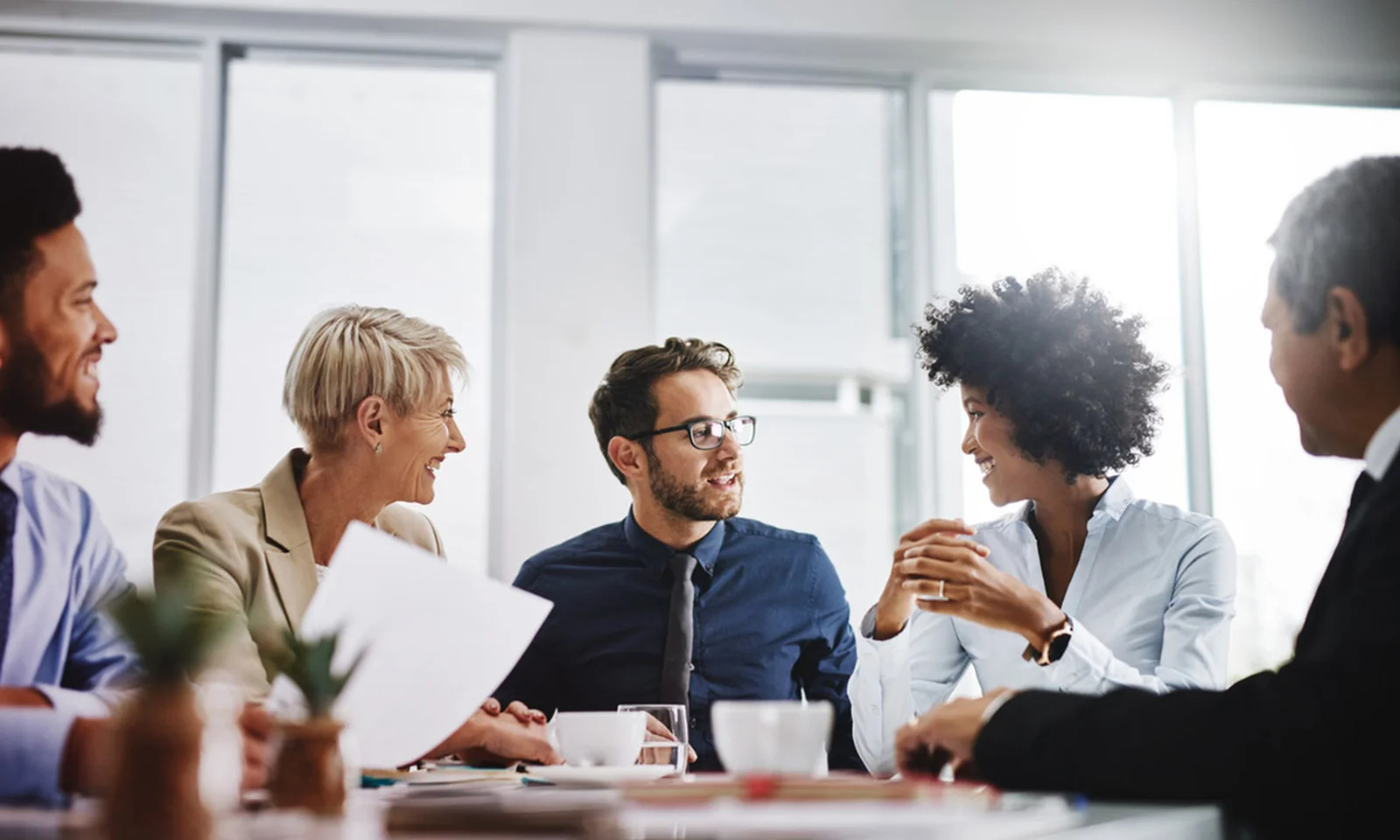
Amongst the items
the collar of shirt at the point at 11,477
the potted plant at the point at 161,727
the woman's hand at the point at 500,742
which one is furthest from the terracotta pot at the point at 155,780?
the woman's hand at the point at 500,742

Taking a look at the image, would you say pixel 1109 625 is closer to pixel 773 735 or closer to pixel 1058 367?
pixel 1058 367

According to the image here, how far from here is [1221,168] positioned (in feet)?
13.9

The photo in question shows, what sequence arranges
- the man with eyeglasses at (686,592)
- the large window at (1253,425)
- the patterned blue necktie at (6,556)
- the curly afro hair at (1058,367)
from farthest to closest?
the large window at (1253,425) → the man with eyeglasses at (686,592) → the curly afro hair at (1058,367) → the patterned blue necktie at (6,556)

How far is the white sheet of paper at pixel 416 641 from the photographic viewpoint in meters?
1.42

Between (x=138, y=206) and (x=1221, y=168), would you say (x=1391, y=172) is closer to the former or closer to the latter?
(x=1221, y=168)

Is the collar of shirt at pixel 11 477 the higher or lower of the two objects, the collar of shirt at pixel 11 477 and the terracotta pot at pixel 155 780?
the higher

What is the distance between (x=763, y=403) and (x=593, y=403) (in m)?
1.00

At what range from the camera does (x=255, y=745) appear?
1.33 metres

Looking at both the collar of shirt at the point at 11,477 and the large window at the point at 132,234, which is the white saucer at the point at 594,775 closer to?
the collar of shirt at the point at 11,477

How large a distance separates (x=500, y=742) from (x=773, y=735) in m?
0.88

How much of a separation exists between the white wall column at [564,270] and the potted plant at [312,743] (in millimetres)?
2552

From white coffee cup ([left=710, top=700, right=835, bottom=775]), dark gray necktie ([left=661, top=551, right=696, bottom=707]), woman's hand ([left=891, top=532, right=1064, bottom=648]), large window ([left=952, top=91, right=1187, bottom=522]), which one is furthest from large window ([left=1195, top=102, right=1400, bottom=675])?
white coffee cup ([left=710, top=700, right=835, bottom=775])

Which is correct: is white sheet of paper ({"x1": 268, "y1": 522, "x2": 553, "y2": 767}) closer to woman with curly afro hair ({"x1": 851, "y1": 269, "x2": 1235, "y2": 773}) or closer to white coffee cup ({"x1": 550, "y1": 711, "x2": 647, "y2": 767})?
white coffee cup ({"x1": 550, "y1": 711, "x2": 647, "y2": 767})

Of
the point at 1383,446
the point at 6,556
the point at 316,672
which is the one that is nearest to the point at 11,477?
the point at 6,556
